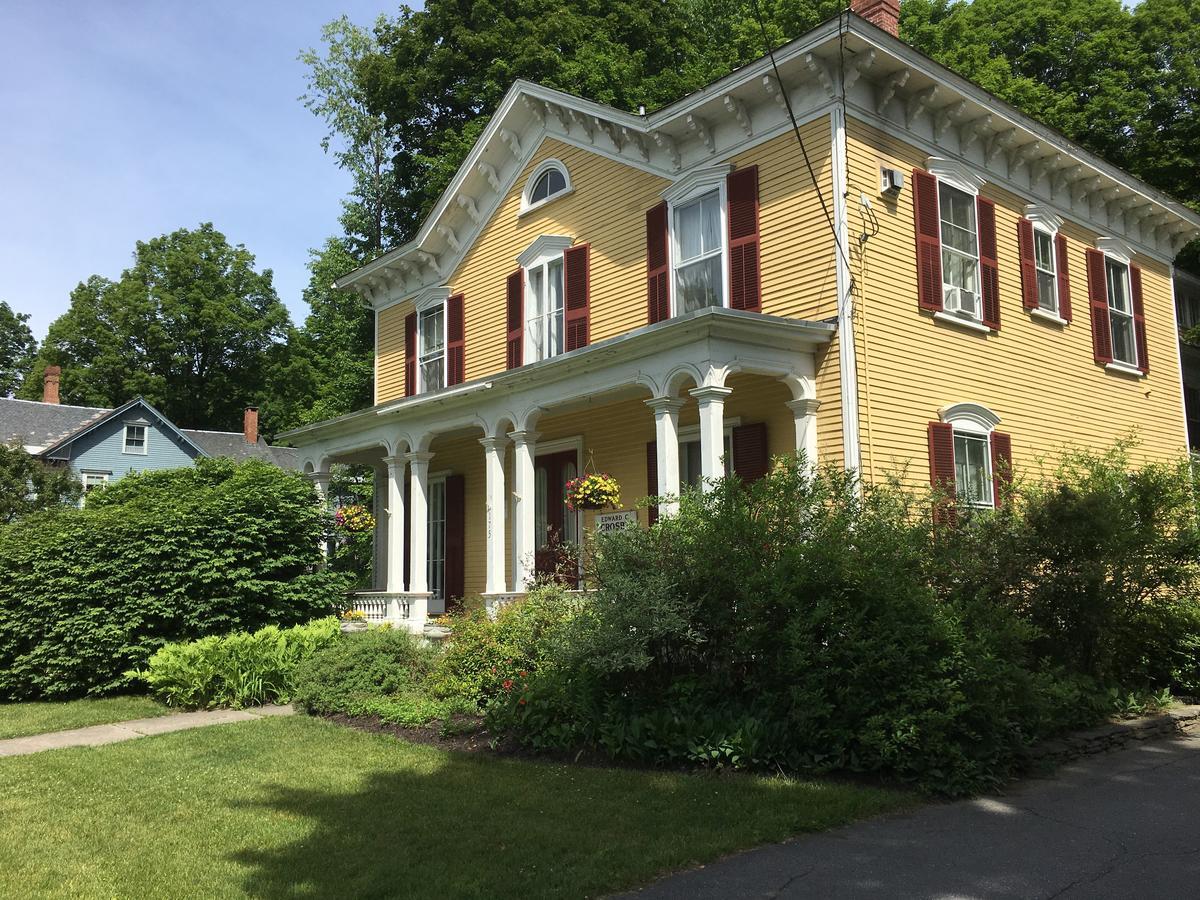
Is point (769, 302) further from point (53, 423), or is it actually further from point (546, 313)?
point (53, 423)

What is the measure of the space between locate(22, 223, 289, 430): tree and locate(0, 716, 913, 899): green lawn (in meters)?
43.3

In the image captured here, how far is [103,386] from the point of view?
46.8 meters

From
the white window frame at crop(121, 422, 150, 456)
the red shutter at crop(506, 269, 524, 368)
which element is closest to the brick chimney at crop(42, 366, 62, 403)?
the white window frame at crop(121, 422, 150, 456)

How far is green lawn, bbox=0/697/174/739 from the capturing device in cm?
1043

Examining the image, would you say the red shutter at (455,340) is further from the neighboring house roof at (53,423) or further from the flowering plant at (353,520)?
the neighboring house roof at (53,423)

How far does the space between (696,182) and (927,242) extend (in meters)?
3.18

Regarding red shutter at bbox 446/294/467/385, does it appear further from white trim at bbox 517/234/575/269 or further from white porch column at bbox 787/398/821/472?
white porch column at bbox 787/398/821/472

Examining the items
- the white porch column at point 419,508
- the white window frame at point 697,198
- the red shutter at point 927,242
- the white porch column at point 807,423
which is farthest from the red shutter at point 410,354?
the red shutter at point 927,242

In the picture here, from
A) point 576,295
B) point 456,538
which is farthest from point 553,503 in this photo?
point 576,295

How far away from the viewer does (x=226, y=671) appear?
37.8 feet

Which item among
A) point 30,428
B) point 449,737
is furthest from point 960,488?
point 30,428

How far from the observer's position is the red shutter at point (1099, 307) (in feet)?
50.9

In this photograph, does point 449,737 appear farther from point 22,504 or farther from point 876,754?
point 22,504

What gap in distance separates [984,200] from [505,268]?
7733mm
